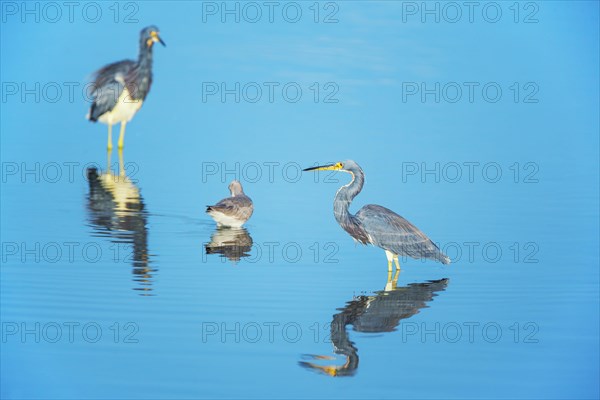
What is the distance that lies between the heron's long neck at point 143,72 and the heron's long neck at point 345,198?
946cm

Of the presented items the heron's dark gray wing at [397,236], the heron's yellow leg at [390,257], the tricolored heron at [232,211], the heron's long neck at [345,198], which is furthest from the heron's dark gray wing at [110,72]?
the heron's yellow leg at [390,257]

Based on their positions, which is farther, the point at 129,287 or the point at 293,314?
the point at 129,287

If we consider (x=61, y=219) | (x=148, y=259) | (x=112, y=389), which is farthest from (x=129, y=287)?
(x=61, y=219)

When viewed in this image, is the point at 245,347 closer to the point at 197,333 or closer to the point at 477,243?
the point at 197,333

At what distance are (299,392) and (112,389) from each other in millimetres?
1390

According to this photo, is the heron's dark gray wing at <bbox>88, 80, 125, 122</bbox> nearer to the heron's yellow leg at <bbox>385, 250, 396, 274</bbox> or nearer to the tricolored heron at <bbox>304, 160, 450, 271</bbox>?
the tricolored heron at <bbox>304, 160, 450, 271</bbox>

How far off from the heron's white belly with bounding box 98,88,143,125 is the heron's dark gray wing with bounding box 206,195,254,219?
7547mm

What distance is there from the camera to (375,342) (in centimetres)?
943

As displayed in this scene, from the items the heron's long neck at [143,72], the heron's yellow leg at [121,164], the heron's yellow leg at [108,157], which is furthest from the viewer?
the heron's long neck at [143,72]

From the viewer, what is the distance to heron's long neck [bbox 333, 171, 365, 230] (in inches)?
504

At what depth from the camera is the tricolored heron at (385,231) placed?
39.8ft

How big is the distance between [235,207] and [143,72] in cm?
824

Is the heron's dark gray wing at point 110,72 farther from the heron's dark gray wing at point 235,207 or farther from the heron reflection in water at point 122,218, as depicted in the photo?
the heron's dark gray wing at point 235,207

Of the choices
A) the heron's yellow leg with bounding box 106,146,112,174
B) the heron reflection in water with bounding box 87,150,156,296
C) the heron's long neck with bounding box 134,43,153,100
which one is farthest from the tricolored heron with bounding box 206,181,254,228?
the heron's long neck with bounding box 134,43,153,100
